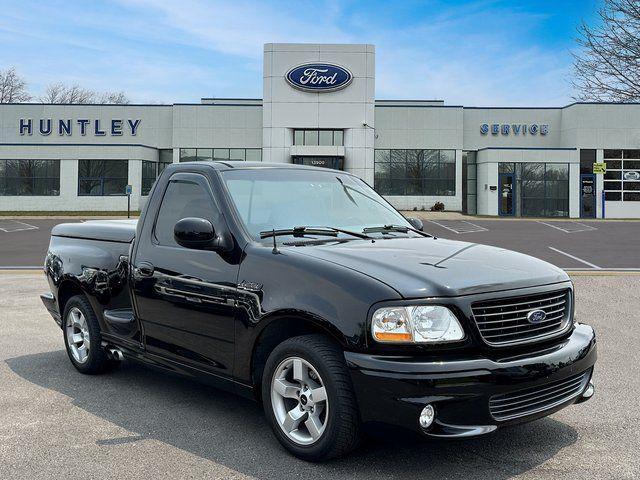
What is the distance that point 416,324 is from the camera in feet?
11.2

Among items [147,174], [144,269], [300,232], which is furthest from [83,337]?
[147,174]

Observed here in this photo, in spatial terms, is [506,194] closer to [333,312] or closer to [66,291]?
[66,291]

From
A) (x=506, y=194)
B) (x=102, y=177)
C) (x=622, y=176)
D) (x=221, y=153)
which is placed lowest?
(x=506, y=194)

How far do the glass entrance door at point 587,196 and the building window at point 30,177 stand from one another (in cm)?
3555

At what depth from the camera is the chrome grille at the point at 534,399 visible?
135 inches

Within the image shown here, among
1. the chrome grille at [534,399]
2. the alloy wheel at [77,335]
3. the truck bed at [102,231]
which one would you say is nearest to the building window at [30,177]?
the truck bed at [102,231]

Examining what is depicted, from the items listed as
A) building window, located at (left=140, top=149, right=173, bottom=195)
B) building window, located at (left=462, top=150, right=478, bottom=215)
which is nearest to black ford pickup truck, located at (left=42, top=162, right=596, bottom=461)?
building window, located at (left=140, top=149, right=173, bottom=195)

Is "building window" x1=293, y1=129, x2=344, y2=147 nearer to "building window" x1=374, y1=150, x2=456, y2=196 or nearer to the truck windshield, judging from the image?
"building window" x1=374, y1=150, x2=456, y2=196

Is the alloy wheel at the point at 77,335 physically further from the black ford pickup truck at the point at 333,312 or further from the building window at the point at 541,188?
the building window at the point at 541,188

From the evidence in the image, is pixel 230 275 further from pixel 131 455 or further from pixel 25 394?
pixel 25 394

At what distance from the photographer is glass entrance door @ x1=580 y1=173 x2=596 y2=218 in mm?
44938

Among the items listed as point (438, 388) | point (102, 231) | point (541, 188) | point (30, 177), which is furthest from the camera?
point (30, 177)

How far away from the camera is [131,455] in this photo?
3930 millimetres

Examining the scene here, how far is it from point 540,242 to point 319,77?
25.3 metres
